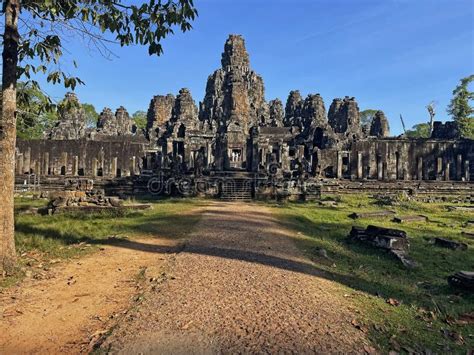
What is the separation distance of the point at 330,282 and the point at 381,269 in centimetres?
201

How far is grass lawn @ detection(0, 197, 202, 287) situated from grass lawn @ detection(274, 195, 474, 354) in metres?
3.87

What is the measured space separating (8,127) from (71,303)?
10.3ft

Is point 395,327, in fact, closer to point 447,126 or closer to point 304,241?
point 304,241

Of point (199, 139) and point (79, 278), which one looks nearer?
point (79, 278)

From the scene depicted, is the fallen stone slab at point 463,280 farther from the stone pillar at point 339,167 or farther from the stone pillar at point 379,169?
the stone pillar at point 379,169

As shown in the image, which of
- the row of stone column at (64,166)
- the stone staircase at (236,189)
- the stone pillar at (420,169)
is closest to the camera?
the stone staircase at (236,189)

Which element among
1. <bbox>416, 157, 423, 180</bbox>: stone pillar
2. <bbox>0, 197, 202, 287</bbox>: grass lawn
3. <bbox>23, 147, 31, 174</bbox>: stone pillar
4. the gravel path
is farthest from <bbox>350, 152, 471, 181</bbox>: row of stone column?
the gravel path

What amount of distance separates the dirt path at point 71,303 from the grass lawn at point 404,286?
123 inches

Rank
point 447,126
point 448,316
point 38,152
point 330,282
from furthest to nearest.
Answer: point 447,126 < point 38,152 < point 330,282 < point 448,316

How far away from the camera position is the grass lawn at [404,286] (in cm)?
436

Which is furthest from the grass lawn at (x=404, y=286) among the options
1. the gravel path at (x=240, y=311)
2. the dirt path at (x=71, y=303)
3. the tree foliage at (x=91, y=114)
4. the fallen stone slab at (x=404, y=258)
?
the tree foliage at (x=91, y=114)

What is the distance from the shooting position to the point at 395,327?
4531 millimetres

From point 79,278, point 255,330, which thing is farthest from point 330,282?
point 79,278

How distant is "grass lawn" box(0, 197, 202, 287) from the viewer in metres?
7.74
